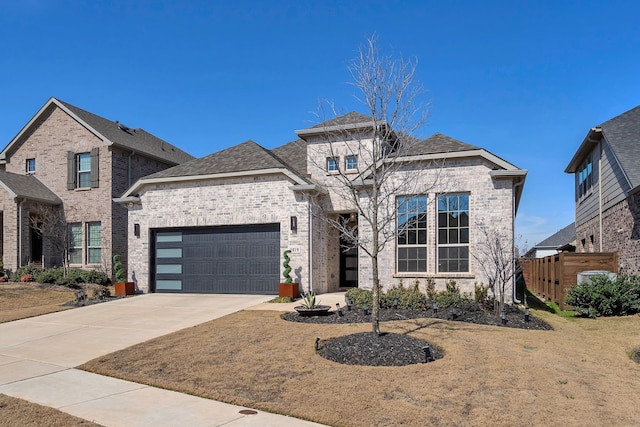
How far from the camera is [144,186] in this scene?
18.9 m

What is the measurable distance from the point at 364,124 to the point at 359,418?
1129cm

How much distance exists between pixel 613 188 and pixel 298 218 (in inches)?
444

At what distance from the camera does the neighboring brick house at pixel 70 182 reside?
2164 cm

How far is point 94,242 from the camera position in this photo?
22188mm

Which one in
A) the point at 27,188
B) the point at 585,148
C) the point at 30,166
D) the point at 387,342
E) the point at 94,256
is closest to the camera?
the point at 387,342

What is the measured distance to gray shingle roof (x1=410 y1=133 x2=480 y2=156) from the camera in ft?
49.6

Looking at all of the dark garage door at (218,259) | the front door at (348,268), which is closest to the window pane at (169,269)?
the dark garage door at (218,259)

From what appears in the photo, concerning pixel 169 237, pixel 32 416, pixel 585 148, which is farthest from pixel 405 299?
pixel 585 148

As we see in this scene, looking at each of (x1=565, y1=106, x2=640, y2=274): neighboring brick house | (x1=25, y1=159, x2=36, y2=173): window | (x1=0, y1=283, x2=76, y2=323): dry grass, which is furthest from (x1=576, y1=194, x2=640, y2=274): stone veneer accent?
(x1=25, y1=159, x2=36, y2=173): window

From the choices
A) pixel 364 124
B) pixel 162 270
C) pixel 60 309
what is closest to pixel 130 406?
pixel 60 309

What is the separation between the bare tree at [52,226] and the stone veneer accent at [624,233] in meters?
22.0

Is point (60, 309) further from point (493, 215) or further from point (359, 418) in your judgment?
point (493, 215)

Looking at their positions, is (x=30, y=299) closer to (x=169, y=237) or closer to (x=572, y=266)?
(x=169, y=237)

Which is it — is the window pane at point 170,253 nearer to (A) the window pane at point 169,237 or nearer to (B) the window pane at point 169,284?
(A) the window pane at point 169,237
